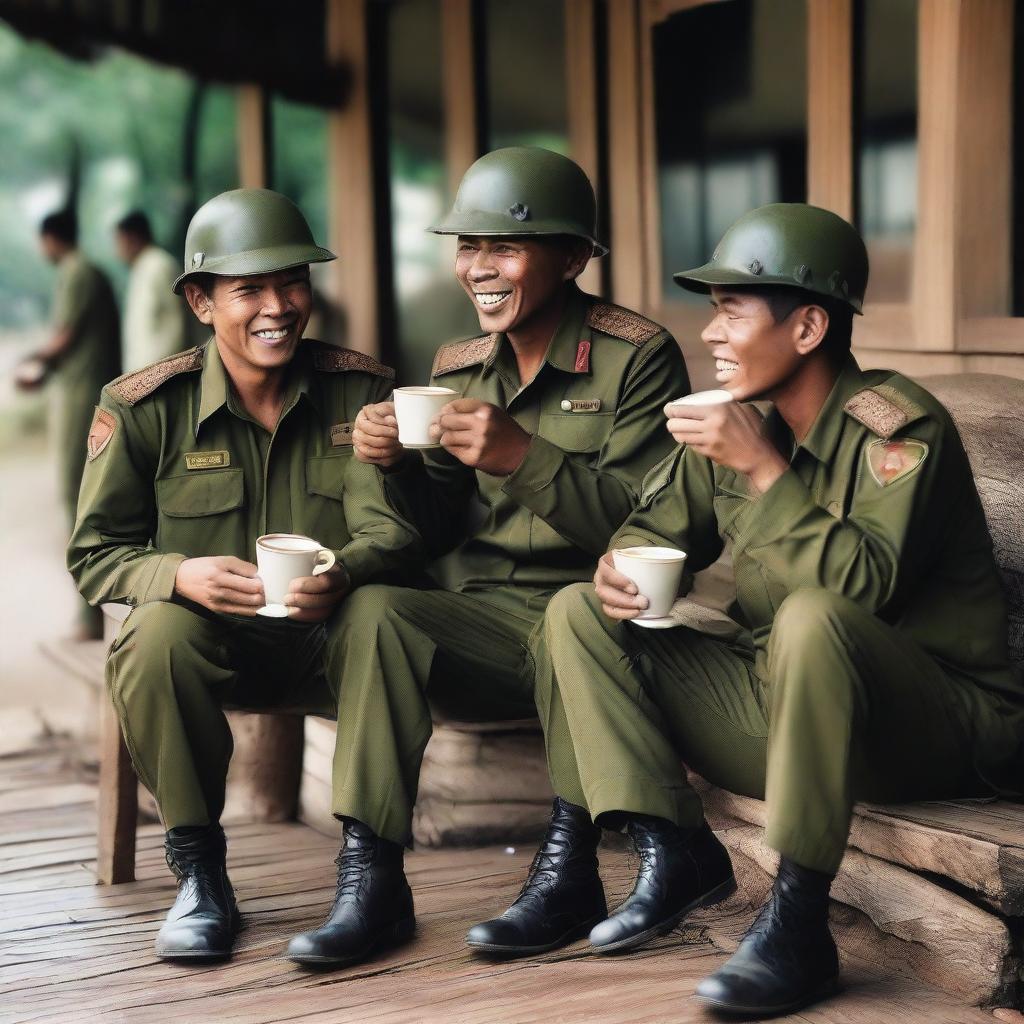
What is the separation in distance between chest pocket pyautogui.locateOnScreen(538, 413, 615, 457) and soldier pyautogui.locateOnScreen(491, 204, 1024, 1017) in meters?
0.33

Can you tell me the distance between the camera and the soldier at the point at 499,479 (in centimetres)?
331

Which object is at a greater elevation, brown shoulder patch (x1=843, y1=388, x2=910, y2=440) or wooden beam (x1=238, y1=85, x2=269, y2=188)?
wooden beam (x1=238, y1=85, x2=269, y2=188)

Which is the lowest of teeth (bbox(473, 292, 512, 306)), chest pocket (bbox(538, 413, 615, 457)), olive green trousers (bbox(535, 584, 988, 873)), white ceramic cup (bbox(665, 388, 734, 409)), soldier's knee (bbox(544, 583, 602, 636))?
olive green trousers (bbox(535, 584, 988, 873))

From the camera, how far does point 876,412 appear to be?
3092mm

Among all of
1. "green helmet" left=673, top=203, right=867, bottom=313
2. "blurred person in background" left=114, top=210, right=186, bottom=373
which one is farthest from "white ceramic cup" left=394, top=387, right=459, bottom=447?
"blurred person in background" left=114, top=210, right=186, bottom=373

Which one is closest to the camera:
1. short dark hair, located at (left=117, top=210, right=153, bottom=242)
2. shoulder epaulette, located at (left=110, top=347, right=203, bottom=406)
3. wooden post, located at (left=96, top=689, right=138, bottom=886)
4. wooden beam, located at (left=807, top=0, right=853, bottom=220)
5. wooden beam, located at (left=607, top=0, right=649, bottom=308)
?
shoulder epaulette, located at (left=110, top=347, right=203, bottom=406)

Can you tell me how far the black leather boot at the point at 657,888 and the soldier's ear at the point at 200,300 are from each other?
1533 mm

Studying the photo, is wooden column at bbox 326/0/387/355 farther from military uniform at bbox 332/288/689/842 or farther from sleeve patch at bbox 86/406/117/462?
sleeve patch at bbox 86/406/117/462

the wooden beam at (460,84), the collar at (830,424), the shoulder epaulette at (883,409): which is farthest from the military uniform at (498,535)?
the wooden beam at (460,84)

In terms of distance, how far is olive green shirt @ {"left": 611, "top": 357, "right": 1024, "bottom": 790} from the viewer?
2.97m

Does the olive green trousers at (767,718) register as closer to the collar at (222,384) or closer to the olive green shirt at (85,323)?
the collar at (222,384)

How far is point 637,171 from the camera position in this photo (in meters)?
5.75

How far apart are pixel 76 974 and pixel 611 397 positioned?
1.70 meters

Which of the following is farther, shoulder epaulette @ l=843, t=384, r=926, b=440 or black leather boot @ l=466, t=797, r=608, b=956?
black leather boot @ l=466, t=797, r=608, b=956
